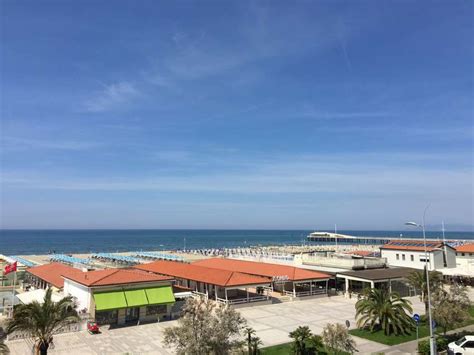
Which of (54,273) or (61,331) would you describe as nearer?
(61,331)

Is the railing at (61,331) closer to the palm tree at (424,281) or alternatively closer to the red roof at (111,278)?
the red roof at (111,278)

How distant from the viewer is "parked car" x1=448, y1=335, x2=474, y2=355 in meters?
21.6

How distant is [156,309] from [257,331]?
9198 millimetres

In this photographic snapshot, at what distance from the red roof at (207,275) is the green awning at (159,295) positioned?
21.6 feet

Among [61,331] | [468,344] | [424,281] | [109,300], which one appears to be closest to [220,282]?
[109,300]

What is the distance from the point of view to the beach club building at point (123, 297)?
30.9 m

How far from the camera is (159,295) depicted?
32906mm

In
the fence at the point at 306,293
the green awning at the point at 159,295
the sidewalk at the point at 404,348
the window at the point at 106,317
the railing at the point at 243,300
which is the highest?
the green awning at the point at 159,295

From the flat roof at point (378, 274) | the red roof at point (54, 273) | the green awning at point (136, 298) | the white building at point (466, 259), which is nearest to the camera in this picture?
the green awning at point (136, 298)

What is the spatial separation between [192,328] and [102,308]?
16022 mm

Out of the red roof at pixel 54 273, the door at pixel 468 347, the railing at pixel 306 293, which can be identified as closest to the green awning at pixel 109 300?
the red roof at pixel 54 273

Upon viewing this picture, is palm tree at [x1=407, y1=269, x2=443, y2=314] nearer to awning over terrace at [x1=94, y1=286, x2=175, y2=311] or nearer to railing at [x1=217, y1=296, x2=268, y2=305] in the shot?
railing at [x1=217, y1=296, x2=268, y2=305]

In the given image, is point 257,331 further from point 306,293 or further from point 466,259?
point 466,259

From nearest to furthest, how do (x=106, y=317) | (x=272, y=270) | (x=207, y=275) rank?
1. (x=106, y=317)
2. (x=207, y=275)
3. (x=272, y=270)
